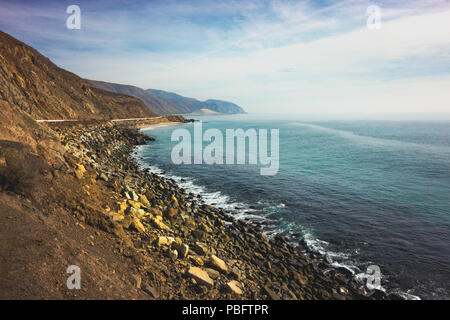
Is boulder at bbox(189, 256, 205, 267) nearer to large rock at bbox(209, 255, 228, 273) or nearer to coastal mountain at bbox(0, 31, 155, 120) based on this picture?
large rock at bbox(209, 255, 228, 273)

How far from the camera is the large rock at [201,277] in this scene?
800 centimetres

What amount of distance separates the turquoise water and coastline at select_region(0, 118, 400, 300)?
2.42 m

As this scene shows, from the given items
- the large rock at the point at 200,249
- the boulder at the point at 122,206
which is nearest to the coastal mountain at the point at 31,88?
the boulder at the point at 122,206

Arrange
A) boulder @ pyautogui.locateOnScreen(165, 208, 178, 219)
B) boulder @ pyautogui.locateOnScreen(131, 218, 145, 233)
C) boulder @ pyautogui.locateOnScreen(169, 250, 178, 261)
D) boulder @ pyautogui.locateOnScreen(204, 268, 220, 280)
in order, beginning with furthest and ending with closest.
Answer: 1. boulder @ pyautogui.locateOnScreen(165, 208, 178, 219)
2. boulder @ pyautogui.locateOnScreen(131, 218, 145, 233)
3. boulder @ pyautogui.locateOnScreen(169, 250, 178, 261)
4. boulder @ pyautogui.locateOnScreen(204, 268, 220, 280)

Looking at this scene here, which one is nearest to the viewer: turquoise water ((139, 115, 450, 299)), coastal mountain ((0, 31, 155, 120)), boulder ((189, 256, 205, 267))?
boulder ((189, 256, 205, 267))

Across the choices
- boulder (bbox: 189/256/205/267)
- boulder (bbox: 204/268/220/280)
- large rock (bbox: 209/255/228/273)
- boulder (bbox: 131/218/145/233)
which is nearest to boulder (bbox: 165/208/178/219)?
boulder (bbox: 131/218/145/233)

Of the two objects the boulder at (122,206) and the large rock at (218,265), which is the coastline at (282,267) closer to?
the large rock at (218,265)

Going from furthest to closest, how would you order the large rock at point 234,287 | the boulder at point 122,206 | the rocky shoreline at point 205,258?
1. the boulder at point 122,206
2. the large rock at point 234,287
3. the rocky shoreline at point 205,258

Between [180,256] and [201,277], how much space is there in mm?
1461

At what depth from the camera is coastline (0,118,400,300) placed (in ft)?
24.8

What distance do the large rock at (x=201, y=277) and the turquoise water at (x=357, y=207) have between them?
809 cm
